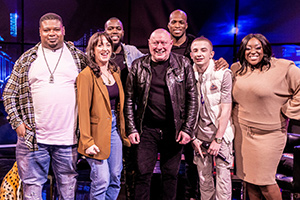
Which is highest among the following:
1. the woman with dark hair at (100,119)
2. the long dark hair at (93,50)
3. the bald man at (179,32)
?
the bald man at (179,32)

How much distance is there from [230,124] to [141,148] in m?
0.97

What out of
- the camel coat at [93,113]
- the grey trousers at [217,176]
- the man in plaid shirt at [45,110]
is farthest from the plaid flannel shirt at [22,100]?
the grey trousers at [217,176]

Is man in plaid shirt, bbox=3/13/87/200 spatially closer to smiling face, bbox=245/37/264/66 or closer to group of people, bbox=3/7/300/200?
group of people, bbox=3/7/300/200

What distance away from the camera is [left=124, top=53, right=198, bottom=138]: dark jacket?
2703mm

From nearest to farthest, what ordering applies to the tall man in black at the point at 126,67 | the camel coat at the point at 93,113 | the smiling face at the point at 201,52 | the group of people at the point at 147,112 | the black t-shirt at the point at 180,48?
the camel coat at the point at 93,113, the group of people at the point at 147,112, the smiling face at the point at 201,52, the tall man in black at the point at 126,67, the black t-shirt at the point at 180,48

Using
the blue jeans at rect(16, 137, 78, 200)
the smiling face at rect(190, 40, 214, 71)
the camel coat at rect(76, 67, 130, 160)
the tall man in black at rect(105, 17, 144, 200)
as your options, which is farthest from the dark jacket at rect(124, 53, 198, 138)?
the blue jeans at rect(16, 137, 78, 200)

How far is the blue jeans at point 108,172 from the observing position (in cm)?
255

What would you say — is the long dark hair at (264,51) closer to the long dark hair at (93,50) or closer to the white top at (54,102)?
the long dark hair at (93,50)

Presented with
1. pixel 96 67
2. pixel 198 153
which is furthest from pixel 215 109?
pixel 96 67

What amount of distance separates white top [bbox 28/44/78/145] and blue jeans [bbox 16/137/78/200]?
10 cm

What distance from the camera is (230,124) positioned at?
2922mm

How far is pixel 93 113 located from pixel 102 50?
1.95 feet

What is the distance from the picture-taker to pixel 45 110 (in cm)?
257

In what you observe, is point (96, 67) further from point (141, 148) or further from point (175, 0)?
point (175, 0)
